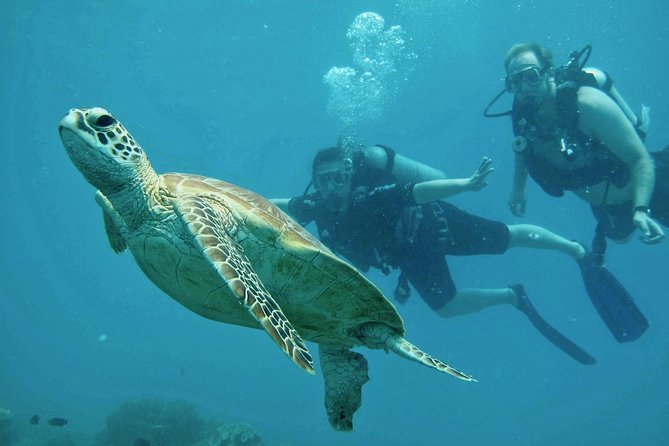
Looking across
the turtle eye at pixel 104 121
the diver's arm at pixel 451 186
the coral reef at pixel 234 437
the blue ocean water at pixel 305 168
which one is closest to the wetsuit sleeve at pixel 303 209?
the diver's arm at pixel 451 186

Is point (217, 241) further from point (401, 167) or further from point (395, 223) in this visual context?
point (401, 167)

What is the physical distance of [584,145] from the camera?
20.1ft

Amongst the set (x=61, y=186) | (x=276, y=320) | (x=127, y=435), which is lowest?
(x=127, y=435)

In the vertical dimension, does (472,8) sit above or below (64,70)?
above

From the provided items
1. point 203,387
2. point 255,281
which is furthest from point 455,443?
point 255,281

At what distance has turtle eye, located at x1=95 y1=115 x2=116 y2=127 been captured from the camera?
95.0 inches

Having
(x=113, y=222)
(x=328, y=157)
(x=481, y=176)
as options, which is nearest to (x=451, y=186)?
(x=481, y=176)

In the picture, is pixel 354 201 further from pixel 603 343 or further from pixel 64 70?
pixel 603 343

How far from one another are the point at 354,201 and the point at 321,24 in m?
19.7

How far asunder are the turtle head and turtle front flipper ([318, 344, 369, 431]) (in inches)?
86.6

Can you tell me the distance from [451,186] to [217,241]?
4556mm

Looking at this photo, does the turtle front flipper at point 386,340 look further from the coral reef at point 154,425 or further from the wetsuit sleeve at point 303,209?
the coral reef at point 154,425

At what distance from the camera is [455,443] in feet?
85.9

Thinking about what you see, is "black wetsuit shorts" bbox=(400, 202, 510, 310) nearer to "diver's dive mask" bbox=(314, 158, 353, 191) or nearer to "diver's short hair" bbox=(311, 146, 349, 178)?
"diver's dive mask" bbox=(314, 158, 353, 191)
